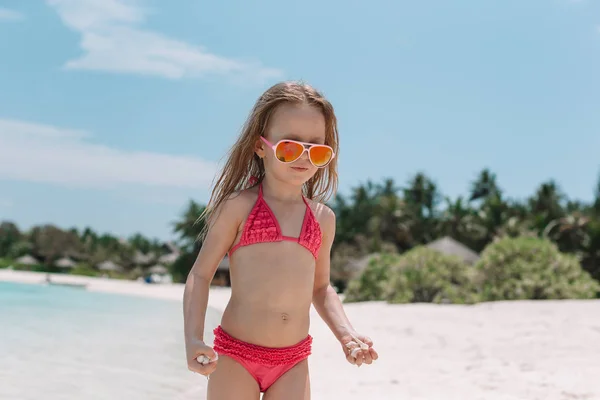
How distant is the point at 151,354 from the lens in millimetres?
10039

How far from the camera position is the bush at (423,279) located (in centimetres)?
1808

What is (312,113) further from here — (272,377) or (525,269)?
(525,269)

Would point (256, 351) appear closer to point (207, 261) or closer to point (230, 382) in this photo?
point (230, 382)

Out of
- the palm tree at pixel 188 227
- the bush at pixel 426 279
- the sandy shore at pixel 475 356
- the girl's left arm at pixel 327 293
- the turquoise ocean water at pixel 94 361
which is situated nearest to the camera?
the girl's left arm at pixel 327 293

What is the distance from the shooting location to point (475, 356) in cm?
844

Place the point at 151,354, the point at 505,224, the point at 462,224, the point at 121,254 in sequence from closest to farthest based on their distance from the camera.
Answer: the point at 151,354
the point at 505,224
the point at 462,224
the point at 121,254

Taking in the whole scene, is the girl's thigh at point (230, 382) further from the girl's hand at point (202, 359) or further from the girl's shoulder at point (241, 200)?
the girl's shoulder at point (241, 200)

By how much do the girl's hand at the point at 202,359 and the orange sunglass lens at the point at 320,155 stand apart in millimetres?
789

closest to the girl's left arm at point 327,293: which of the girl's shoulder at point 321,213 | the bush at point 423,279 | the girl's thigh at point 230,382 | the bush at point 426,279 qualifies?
the girl's shoulder at point 321,213

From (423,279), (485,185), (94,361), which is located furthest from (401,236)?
(94,361)

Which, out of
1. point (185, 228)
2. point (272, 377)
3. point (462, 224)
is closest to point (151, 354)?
point (272, 377)

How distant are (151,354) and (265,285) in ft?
26.0

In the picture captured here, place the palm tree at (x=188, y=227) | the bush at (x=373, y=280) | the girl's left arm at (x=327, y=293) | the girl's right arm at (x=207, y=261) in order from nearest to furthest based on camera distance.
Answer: the girl's right arm at (x=207, y=261) → the girl's left arm at (x=327, y=293) → the bush at (x=373, y=280) → the palm tree at (x=188, y=227)

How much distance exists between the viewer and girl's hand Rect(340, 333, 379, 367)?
2559mm
